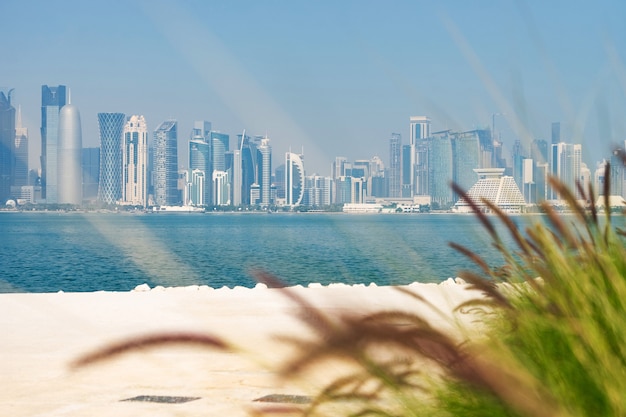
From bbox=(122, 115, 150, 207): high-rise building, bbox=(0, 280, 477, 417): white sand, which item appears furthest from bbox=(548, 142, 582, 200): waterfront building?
bbox=(122, 115, 150, 207): high-rise building

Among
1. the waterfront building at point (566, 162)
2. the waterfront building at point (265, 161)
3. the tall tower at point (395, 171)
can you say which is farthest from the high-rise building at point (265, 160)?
the waterfront building at point (566, 162)

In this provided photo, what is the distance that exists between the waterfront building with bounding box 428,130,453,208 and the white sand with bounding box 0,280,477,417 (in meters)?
0.18

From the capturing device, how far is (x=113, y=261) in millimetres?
50125

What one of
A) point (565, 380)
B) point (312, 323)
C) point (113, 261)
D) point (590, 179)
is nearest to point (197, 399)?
point (590, 179)

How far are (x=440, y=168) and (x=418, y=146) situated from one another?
0.53 meters

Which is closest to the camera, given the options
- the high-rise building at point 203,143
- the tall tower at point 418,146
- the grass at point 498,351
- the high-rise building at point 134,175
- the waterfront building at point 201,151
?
the grass at point 498,351

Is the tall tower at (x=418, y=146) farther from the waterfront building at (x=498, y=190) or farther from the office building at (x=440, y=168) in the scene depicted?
the waterfront building at (x=498, y=190)

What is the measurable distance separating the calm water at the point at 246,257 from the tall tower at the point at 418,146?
0.44 feet

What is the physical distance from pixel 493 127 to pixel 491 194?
0.37 feet

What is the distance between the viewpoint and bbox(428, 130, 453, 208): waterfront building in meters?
1.52

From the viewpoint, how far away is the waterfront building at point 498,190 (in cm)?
143

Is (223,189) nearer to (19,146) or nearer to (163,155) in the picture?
(163,155)

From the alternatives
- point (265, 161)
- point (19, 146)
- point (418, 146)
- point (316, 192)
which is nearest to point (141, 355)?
point (418, 146)

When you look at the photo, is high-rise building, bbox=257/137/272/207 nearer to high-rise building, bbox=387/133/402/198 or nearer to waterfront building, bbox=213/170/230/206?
high-rise building, bbox=387/133/402/198
